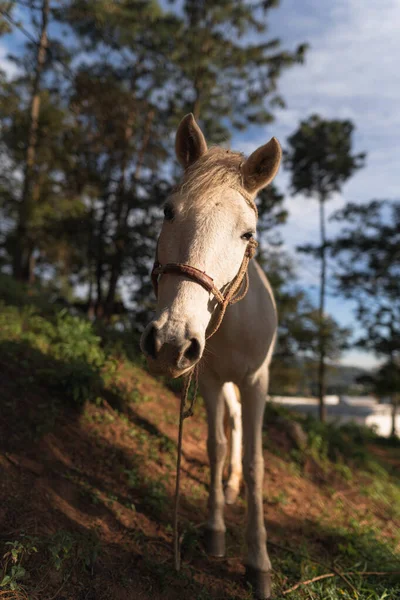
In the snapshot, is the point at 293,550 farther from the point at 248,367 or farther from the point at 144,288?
the point at 144,288

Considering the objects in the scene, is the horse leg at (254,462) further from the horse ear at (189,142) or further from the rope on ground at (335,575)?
the horse ear at (189,142)

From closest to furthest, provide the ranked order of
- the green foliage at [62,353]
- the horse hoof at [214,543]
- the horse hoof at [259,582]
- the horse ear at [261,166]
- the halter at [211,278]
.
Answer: the halter at [211,278] < the horse ear at [261,166] < the horse hoof at [259,582] < the horse hoof at [214,543] < the green foliage at [62,353]

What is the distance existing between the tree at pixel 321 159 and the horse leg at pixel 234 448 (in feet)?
45.0

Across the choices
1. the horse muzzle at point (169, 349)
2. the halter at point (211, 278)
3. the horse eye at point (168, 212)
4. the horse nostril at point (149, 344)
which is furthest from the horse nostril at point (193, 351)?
the horse eye at point (168, 212)

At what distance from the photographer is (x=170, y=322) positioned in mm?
1495

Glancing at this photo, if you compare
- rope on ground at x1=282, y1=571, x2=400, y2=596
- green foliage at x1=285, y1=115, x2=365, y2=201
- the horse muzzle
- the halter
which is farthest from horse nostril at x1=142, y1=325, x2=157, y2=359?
green foliage at x1=285, y1=115, x2=365, y2=201

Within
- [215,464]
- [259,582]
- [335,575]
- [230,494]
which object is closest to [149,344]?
[215,464]

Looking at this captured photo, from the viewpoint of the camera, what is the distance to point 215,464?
310 cm

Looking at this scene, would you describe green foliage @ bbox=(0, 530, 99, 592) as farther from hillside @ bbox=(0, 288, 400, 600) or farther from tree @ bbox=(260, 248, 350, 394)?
tree @ bbox=(260, 248, 350, 394)

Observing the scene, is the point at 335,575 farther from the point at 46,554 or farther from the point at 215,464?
the point at 46,554

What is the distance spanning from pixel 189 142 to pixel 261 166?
540mm

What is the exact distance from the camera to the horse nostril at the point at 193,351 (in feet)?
4.98

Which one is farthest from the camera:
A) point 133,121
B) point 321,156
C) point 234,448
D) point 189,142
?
point 321,156

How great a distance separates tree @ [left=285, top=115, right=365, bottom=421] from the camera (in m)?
17.4
